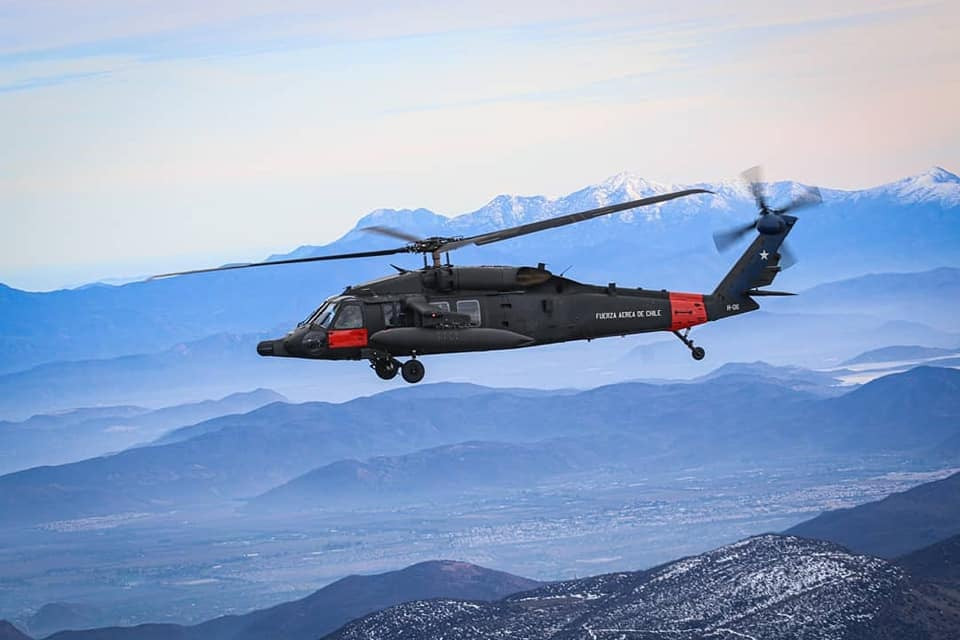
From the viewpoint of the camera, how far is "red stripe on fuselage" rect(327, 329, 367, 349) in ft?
358

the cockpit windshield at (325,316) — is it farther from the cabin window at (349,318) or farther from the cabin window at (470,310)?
the cabin window at (470,310)

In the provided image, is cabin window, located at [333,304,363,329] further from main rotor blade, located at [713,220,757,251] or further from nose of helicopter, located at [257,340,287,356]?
main rotor blade, located at [713,220,757,251]

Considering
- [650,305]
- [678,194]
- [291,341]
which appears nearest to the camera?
[678,194]

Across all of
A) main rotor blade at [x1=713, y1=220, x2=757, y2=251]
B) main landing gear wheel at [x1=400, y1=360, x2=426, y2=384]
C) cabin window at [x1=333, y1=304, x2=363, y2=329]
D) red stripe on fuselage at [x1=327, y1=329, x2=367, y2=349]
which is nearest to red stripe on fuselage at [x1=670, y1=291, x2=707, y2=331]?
main rotor blade at [x1=713, y1=220, x2=757, y2=251]

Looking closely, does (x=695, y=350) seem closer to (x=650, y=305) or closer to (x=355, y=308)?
(x=650, y=305)

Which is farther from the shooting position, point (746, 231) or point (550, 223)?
point (746, 231)

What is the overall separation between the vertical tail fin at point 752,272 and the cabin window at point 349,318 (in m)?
27.0

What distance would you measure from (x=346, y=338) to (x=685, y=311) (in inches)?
972

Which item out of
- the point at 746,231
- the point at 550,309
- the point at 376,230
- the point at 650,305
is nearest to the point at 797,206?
the point at 746,231

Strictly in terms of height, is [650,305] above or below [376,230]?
below

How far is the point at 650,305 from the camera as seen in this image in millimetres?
115688

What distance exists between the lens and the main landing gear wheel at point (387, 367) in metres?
110

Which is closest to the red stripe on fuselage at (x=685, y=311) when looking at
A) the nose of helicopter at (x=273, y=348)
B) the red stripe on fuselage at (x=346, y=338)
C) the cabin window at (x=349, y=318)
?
the red stripe on fuselage at (x=346, y=338)

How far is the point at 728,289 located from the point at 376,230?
26248 mm
